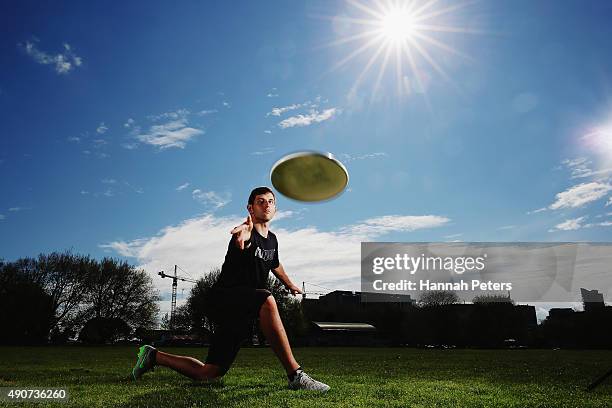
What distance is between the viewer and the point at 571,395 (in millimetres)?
6367

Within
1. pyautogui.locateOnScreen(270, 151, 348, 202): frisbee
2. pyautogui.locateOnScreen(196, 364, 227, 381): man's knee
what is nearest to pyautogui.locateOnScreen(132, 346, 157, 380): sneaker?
pyautogui.locateOnScreen(196, 364, 227, 381): man's knee

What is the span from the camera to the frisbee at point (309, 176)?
6.39 m

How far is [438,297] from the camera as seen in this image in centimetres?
8781

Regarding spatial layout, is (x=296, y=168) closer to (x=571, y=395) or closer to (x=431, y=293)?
(x=571, y=395)

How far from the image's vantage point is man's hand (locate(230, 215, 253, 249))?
5807 mm

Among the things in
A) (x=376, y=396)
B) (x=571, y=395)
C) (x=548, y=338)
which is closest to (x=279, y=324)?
(x=376, y=396)

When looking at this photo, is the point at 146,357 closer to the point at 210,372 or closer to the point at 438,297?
the point at 210,372

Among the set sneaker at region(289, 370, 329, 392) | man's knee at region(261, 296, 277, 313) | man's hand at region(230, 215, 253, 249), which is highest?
man's hand at region(230, 215, 253, 249)

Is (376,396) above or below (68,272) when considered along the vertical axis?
below

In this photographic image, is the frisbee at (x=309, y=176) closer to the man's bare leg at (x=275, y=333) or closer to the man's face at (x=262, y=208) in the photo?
the man's face at (x=262, y=208)

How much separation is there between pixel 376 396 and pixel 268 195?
9.76 feet

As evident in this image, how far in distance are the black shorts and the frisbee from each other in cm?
151

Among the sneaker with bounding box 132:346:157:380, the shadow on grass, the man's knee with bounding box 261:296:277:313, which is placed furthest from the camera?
the sneaker with bounding box 132:346:157:380

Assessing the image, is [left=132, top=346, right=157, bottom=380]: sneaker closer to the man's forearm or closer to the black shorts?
the black shorts
